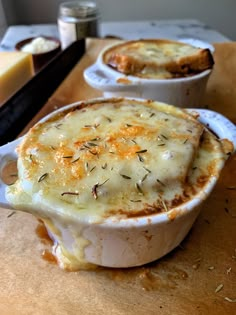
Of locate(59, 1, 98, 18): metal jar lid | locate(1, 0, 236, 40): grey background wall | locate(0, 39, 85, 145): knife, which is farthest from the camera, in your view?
locate(1, 0, 236, 40): grey background wall

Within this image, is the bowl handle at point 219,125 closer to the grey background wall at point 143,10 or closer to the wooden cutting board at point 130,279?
the wooden cutting board at point 130,279

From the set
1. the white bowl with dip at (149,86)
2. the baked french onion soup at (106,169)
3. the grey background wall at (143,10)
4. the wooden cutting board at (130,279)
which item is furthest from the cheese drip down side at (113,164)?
the grey background wall at (143,10)

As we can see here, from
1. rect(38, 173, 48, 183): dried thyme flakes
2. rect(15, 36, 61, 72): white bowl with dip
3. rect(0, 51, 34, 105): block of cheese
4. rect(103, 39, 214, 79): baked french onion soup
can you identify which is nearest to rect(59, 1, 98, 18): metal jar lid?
rect(15, 36, 61, 72): white bowl with dip

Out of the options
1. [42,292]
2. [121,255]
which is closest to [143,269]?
[121,255]

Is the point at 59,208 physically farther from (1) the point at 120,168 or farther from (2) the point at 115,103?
(2) the point at 115,103

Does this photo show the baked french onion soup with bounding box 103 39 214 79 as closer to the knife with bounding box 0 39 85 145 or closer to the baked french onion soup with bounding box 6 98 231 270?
the knife with bounding box 0 39 85 145
